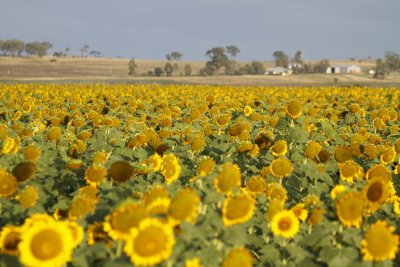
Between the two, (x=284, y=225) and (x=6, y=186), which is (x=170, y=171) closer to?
(x=284, y=225)

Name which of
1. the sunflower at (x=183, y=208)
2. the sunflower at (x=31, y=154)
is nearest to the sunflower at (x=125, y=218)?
the sunflower at (x=183, y=208)

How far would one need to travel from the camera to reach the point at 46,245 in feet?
8.32

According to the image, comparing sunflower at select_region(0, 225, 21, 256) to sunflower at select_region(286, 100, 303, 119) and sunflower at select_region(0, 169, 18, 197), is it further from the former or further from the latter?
sunflower at select_region(286, 100, 303, 119)

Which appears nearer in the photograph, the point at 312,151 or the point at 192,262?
the point at 192,262

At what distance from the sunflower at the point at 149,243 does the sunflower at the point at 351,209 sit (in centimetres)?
144

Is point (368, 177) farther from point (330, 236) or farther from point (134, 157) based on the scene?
point (134, 157)

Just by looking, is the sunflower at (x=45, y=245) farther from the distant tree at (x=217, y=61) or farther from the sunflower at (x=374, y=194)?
the distant tree at (x=217, y=61)

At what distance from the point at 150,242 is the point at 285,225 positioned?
1.51 metres

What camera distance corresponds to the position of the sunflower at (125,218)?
2703mm

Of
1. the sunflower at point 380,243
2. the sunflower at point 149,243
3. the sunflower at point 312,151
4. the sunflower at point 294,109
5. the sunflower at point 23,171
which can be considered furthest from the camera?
the sunflower at point 294,109

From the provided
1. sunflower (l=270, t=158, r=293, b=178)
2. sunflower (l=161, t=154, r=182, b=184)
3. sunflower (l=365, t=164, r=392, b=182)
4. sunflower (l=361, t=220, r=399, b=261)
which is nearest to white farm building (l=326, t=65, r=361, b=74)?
sunflower (l=270, t=158, r=293, b=178)

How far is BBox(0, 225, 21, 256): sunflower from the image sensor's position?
2965mm

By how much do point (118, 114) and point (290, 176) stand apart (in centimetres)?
685

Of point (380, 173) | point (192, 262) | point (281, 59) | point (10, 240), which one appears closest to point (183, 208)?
point (192, 262)
